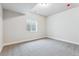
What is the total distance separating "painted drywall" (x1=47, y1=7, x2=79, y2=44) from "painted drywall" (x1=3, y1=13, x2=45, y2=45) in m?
0.44

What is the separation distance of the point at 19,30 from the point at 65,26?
7.82 feet

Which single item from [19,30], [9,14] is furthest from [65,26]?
[9,14]

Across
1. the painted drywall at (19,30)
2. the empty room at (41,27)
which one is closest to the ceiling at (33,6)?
the empty room at (41,27)

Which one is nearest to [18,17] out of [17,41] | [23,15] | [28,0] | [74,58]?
[23,15]

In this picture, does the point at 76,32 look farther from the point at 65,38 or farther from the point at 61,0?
the point at 61,0

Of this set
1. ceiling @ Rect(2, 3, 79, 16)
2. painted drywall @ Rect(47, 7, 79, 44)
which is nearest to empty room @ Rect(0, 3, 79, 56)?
painted drywall @ Rect(47, 7, 79, 44)

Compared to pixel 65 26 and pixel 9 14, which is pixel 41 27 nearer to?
pixel 65 26

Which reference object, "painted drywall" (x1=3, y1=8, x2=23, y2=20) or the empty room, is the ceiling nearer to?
the empty room

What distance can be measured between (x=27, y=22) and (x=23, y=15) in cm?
50

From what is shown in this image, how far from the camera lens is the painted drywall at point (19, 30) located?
135 inches

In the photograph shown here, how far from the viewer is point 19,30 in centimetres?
407

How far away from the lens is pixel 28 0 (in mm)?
1284

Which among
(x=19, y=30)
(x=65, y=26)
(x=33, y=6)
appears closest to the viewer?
(x=33, y=6)

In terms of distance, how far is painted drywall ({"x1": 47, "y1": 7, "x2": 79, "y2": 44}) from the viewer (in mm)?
3746
